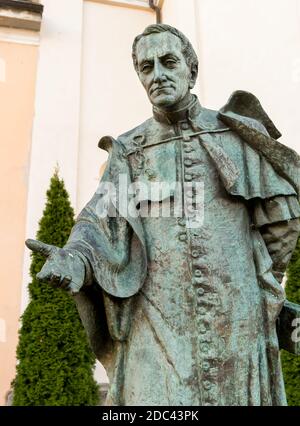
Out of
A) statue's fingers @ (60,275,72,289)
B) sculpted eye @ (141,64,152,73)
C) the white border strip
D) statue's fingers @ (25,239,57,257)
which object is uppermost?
the white border strip

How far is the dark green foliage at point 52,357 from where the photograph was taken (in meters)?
5.98

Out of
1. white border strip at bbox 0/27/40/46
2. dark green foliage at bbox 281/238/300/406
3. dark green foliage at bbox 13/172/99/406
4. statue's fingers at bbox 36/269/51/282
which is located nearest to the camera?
statue's fingers at bbox 36/269/51/282

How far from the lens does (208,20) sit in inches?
370

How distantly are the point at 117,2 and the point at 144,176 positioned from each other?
10530 mm

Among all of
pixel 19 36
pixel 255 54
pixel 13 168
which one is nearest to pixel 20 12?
pixel 19 36

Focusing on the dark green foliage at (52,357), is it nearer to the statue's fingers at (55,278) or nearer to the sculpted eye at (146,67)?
the sculpted eye at (146,67)

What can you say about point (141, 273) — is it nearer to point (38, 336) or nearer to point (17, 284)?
point (38, 336)

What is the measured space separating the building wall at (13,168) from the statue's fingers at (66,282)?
259 inches

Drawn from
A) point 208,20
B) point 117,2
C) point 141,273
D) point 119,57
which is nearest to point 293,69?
point 208,20

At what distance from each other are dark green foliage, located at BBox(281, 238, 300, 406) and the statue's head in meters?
4.08

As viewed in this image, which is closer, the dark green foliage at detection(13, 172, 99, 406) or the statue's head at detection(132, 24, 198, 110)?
the statue's head at detection(132, 24, 198, 110)

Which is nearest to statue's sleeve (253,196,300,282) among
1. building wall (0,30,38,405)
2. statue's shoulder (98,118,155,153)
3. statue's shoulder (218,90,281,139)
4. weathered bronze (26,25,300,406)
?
weathered bronze (26,25,300,406)

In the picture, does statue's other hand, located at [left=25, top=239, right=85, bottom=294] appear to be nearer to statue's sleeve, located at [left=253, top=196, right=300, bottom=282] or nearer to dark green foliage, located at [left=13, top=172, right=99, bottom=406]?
statue's sleeve, located at [left=253, top=196, right=300, bottom=282]

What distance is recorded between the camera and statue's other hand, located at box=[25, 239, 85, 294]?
1666 mm
